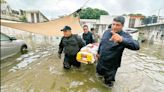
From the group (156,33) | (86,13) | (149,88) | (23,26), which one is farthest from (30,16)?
(149,88)

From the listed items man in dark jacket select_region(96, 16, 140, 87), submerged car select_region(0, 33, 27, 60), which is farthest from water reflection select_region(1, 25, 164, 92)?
man in dark jacket select_region(96, 16, 140, 87)

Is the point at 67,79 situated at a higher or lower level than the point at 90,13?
lower

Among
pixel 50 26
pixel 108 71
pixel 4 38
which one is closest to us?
pixel 108 71

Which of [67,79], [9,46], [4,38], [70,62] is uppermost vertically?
[4,38]

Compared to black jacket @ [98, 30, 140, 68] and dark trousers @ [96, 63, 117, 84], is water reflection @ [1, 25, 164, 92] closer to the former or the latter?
dark trousers @ [96, 63, 117, 84]

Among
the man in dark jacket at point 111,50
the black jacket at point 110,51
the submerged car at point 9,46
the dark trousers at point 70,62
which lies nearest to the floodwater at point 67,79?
the dark trousers at point 70,62

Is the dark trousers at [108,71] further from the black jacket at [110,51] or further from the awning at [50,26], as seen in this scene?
the awning at [50,26]

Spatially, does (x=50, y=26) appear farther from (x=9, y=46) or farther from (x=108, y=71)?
(x=108, y=71)

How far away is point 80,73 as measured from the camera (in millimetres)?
5789

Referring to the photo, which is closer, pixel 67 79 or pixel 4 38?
pixel 67 79

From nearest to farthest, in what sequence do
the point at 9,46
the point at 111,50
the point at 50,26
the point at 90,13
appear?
1. the point at 111,50
2. the point at 9,46
3. the point at 50,26
4. the point at 90,13

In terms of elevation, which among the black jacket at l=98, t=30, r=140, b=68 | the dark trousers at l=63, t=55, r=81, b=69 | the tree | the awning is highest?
the tree

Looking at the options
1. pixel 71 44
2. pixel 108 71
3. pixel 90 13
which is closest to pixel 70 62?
pixel 71 44

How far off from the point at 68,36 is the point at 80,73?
5.03ft
